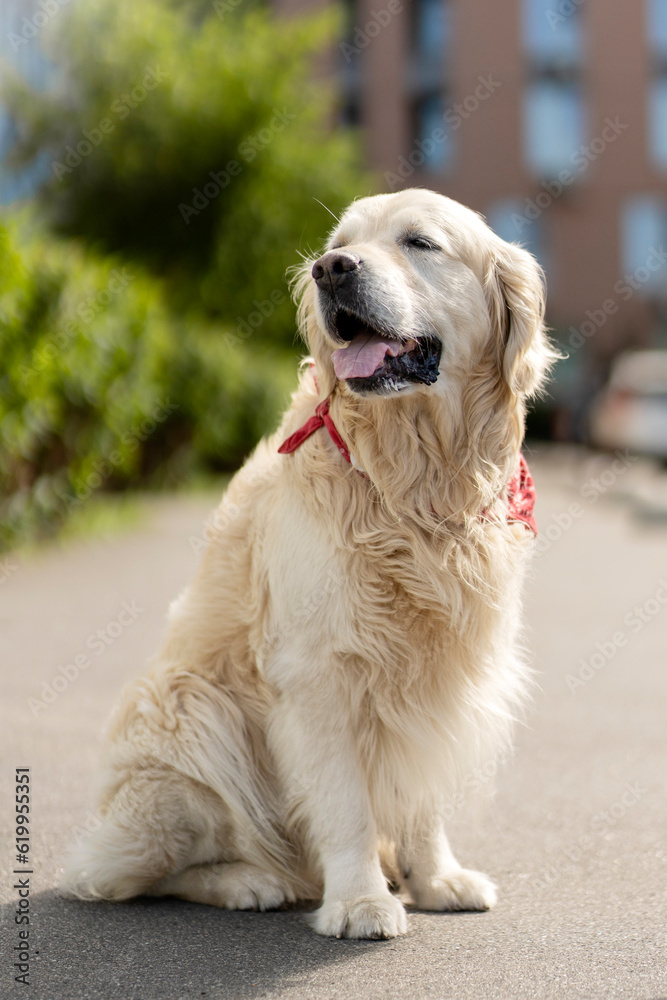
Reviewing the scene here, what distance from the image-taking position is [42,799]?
162 inches

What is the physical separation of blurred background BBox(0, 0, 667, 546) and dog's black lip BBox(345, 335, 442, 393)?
5884mm

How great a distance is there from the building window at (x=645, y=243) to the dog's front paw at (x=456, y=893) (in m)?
36.1

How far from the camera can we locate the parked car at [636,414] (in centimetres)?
2038

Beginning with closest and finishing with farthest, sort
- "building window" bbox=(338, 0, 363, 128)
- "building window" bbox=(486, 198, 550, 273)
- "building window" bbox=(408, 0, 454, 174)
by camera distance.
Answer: "building window" bbox=(408, 0, 454, 174) < "building window" bbox=(338, 0, 363, 128) < "building window" bbox=(486, 198, 550, 273)

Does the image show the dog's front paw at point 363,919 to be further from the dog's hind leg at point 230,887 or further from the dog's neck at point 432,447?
the dog's neck at point 432,447

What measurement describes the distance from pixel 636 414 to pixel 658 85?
1978 centimetres

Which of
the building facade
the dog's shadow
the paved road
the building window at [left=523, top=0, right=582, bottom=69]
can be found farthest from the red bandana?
the building window at [left=523, top=0, right=582, bottom=69]

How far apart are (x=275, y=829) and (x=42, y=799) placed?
4.19ft

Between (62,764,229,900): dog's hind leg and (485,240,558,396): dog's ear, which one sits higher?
(485,240,558,396): dog's ear

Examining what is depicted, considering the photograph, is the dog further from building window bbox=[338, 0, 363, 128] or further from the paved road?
building window bbox=[338, 0, 363, 128]

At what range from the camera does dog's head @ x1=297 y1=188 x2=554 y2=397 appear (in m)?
3.12

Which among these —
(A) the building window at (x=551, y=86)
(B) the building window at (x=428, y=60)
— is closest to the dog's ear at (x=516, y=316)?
(B) the building window at (x=428, y=60)

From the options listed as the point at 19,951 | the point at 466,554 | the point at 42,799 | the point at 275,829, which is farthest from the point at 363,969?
the point at 42,799

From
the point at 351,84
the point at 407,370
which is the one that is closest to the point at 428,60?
the point at 351,84
